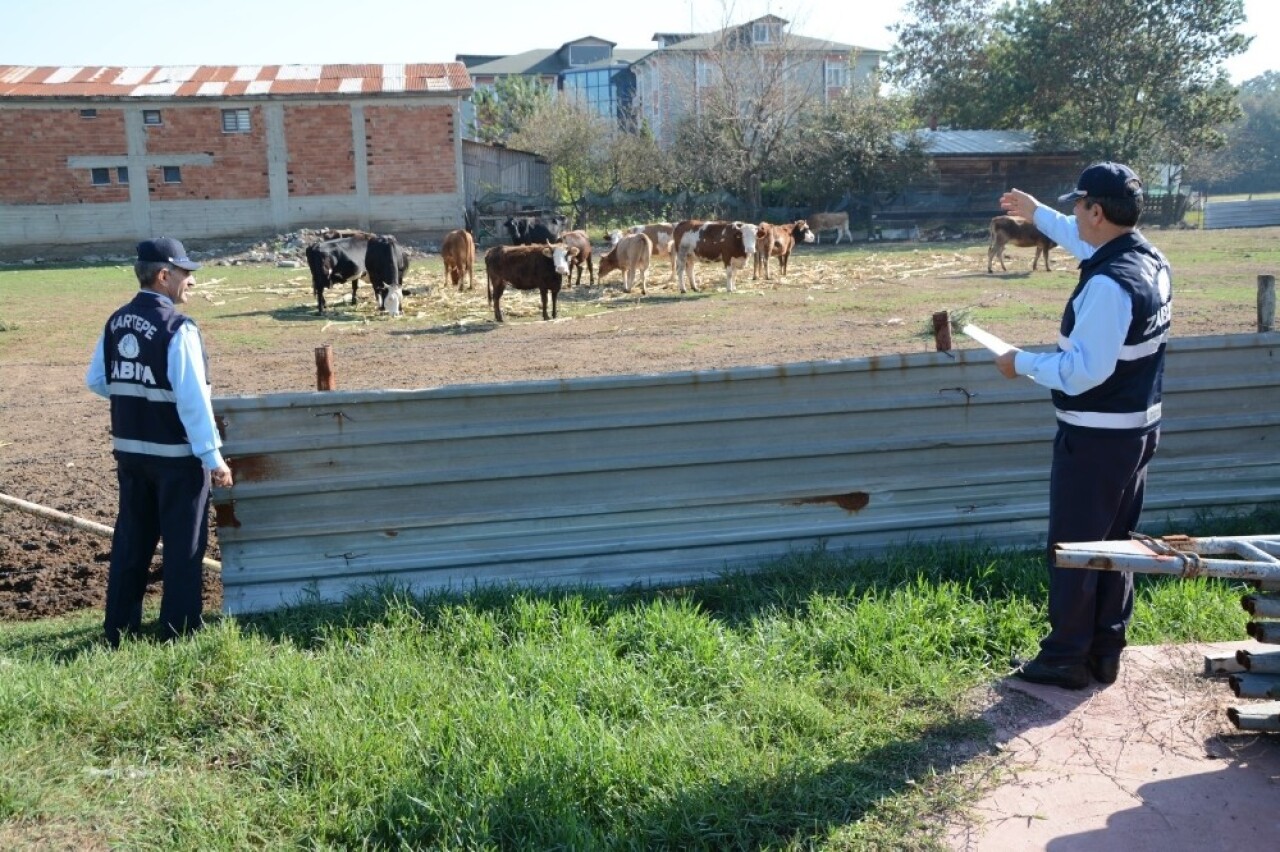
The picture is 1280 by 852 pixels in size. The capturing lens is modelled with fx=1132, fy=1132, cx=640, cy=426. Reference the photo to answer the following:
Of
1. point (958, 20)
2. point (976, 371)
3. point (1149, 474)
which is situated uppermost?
point (958, 20)

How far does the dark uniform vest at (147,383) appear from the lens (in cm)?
538

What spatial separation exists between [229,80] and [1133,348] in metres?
43.7

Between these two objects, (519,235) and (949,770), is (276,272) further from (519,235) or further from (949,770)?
(949,770)

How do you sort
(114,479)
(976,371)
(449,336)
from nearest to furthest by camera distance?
1. (976,371)
2. (114,479)
3. (449,336)

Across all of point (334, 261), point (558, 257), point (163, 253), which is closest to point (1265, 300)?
point (163, 253)

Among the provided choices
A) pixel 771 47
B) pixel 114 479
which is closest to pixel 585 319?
pixel 114 479

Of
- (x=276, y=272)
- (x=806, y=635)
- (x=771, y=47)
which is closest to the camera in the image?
(x=806, y=635)

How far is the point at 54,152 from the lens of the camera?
3994cm

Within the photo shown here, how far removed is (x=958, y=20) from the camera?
202 feet

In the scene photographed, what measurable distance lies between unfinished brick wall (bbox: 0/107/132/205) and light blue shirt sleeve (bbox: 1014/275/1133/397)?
41.8 meters

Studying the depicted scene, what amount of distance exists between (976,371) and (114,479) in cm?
673

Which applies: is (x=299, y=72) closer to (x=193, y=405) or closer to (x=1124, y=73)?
(x=1124, y=73)

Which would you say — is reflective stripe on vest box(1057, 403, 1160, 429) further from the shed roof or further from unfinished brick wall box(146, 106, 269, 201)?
unfinished brick wall box(146, 106, 269, 201)

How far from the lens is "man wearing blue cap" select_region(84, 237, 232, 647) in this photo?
5324 mm
